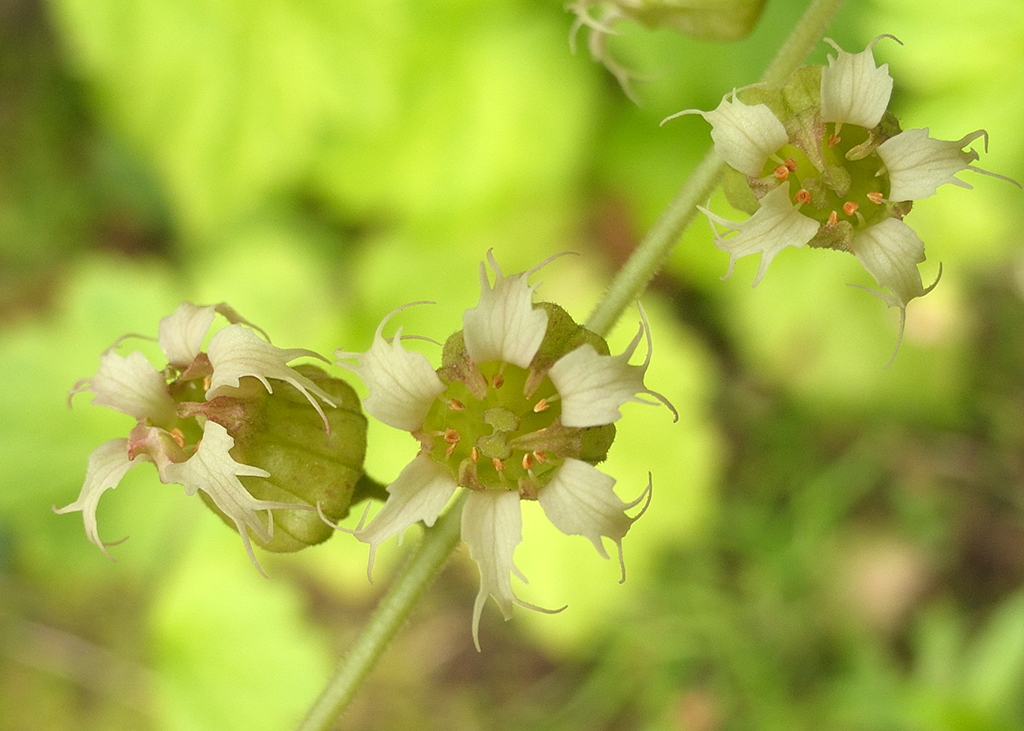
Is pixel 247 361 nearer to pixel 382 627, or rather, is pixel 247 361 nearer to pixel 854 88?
pixel 382 627

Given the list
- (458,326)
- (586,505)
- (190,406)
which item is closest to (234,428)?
(190,406)

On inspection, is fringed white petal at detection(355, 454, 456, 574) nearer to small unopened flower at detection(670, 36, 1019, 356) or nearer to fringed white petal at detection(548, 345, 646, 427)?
fringed white petal at detection(548, 345, 646, 427)

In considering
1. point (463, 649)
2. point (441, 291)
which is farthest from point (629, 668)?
point (441, 291)

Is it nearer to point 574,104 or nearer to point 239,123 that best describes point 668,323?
point 574,104

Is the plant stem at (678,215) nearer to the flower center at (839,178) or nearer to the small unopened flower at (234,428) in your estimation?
the flower center at (839,178)

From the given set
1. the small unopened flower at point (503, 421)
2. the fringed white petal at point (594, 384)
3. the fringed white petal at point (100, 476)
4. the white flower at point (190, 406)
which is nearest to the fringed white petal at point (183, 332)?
the white flower at point (190, 406)

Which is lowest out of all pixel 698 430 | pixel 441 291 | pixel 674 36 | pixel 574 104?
pixel 698 430
